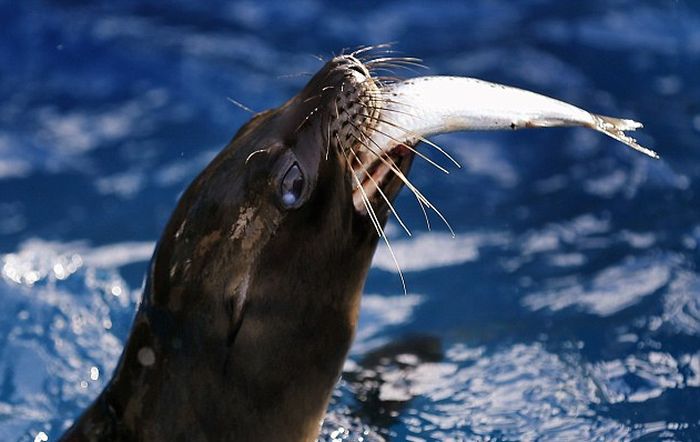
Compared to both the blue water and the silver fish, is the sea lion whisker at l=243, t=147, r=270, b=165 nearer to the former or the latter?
the silver fish

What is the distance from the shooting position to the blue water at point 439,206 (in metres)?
5.07

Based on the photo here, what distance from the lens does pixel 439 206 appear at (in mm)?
6930

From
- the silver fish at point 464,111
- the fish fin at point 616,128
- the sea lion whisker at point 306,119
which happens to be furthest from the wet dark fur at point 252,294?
the fish fin at point 616,128

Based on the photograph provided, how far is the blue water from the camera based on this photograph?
5074mm

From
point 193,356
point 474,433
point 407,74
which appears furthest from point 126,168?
point 193,356

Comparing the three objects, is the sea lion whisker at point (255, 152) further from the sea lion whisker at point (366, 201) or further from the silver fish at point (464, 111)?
the silver fish at point (464, 111)

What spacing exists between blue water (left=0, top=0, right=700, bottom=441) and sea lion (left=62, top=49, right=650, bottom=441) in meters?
0.54

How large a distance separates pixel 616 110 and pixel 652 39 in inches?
41.7

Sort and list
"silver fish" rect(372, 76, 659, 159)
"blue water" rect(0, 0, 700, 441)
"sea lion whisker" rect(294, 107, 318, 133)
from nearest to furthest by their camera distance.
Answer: "silver fish" rect(372, 76, 659, 159)
"sea lion whisker" rect(294, 107, 318, 133)
"blue water" rect(0, 0, 700, 441)

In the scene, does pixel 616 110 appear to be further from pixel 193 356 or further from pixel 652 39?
pixel 193 356

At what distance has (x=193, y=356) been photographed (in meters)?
3.31

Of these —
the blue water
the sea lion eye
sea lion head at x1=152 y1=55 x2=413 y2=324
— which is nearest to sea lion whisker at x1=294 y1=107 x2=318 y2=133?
sea lion head at x1=152 y1=55 x2=413 y2=324

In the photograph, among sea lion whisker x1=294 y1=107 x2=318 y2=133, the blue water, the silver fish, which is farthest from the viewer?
the blue water

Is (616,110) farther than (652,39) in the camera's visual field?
No
